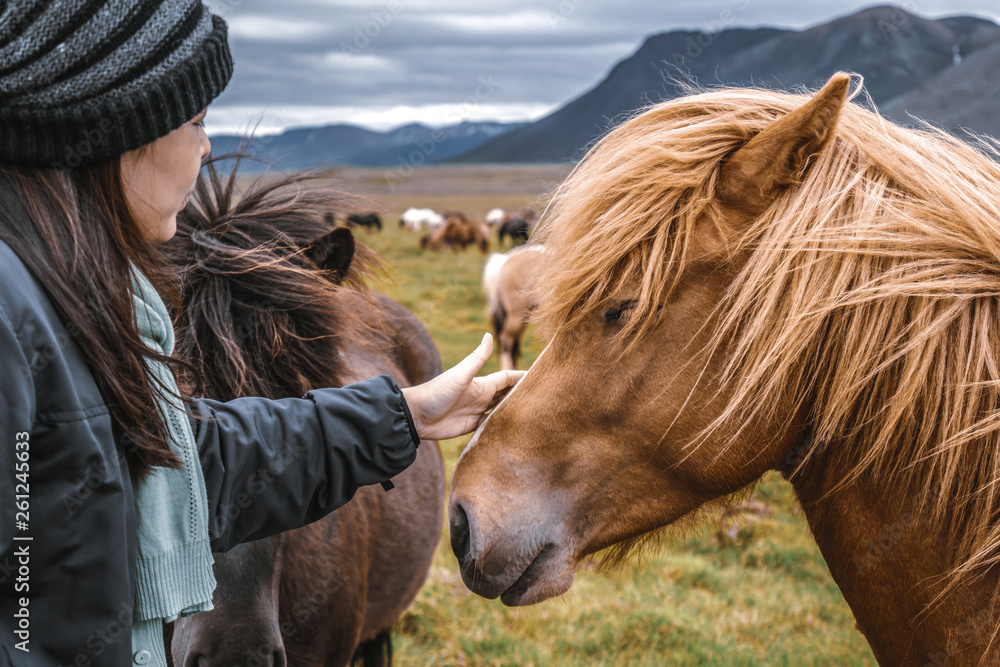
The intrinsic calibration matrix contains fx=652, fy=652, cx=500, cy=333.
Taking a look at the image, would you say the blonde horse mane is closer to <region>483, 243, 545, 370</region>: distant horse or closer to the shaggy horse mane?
the shaggy horse mane

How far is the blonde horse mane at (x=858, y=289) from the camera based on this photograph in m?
1.32

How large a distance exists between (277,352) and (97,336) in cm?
102

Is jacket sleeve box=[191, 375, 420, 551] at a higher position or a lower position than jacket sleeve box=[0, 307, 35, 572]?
lower

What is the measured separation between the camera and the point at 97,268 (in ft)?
3.66

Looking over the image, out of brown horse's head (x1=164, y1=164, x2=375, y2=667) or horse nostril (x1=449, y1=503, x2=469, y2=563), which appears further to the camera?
brown horse's head (x1=164, y1=164, x2=375, y2=667)

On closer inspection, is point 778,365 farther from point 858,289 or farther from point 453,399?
point 453,399

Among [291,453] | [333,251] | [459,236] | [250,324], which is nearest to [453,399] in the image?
[291,453]

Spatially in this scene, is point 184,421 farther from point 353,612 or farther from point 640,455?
point 353,612

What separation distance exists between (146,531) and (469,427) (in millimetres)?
957

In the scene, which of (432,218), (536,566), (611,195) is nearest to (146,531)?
(536,566)

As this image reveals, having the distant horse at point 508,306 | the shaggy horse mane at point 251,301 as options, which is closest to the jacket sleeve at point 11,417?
the shaggy horse mane at point 251,301

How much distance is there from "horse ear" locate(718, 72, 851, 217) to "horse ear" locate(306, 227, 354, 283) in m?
1.37

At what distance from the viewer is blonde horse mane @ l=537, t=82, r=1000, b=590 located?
132cm

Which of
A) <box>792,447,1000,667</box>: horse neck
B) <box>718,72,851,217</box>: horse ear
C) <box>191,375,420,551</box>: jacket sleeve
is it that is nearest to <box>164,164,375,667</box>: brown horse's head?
<box>191,375,420,551</box>: jacket sleeve
